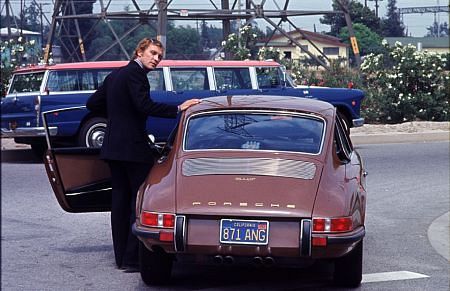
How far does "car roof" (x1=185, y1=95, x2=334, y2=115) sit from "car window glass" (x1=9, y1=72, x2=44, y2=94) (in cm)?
941

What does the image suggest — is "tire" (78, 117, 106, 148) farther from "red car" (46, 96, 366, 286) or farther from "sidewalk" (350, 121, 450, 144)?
"red car" (46, 96, 366, 286)

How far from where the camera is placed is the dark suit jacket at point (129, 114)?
7.36m

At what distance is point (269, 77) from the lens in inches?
697

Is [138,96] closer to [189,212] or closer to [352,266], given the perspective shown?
[189,212]

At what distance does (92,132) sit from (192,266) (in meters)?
8.73

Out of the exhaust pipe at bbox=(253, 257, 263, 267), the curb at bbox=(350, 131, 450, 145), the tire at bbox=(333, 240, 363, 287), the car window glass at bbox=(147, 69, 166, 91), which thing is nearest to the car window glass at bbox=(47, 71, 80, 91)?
the car window glass at bbox=(147, 69, 166, 91)

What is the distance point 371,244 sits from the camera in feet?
30.2

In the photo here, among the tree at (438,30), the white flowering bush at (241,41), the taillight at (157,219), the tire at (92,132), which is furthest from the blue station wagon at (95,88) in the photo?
the tree at (438,30)

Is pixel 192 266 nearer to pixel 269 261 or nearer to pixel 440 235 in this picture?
pixel 269 261

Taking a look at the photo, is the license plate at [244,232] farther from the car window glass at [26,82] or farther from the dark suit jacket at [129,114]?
the car window glass at [26,82]

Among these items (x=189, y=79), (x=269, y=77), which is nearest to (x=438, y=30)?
(x=269, y=77)

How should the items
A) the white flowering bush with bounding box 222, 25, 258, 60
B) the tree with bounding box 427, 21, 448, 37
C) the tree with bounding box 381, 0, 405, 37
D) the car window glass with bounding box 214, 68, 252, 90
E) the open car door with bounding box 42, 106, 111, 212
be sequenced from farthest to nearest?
the tree with bounding box 427, 21, 448, 37, the tree with bounding box 381, 0, 405, 37, the white flowering bush with bounding box 222, 25, 258, 60, the car window glass with bounding box 214, 68, 252, 90, the open car door with bounding box 42, 106, 111, 212

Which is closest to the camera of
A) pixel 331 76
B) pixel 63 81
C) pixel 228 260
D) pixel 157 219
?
pixel 228 260

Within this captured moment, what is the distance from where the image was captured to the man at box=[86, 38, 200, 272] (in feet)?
24.2
